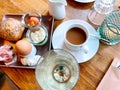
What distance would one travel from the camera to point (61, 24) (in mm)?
792

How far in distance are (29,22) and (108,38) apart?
0.28 metres

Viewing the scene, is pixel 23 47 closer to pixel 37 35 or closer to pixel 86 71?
pixel 37 35

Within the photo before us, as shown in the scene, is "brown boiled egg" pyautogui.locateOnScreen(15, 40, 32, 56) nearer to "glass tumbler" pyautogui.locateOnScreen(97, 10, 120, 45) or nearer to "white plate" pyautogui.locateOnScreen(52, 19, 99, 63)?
"white plate" pyautogui.locateOnScreen(52, 19, 99, 63)

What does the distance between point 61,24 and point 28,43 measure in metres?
0.15

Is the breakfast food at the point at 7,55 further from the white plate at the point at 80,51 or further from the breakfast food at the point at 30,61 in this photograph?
the white plate at the point at 80,51

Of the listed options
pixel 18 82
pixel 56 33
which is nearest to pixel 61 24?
pixel 56 33

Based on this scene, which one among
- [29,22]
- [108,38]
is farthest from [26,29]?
[108,38]

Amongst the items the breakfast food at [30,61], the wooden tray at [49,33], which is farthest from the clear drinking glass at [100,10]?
the breakfast food at [30,61]

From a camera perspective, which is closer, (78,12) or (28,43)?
(28,43)

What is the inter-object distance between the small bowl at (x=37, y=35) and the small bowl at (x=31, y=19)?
0.07 ft

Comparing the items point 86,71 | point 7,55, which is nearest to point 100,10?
point 86,71

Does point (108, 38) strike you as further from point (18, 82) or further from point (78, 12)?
point (18, 82)

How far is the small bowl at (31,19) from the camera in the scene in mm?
792

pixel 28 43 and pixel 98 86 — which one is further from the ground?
pixel 28 43
